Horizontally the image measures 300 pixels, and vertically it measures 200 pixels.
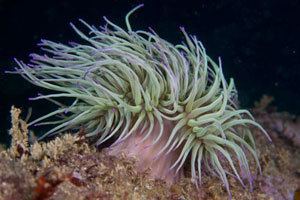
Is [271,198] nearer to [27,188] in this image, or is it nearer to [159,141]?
[159,141]

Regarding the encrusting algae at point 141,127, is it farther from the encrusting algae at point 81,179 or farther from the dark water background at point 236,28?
the dark water background at point 236,28

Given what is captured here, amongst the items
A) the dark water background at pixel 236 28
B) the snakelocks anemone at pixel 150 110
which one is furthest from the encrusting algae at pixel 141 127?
the dark water background at pixel 236 28

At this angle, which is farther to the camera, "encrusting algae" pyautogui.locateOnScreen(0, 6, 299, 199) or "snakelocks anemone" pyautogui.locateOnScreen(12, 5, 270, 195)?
"snakelocks anemone" pyautogui.locateOnScreen(12, 5, 270, 195)

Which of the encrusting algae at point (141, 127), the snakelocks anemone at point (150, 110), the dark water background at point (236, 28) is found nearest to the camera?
the encrusting algae at point (141, 127)

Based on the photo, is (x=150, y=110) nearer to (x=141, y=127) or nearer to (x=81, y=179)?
(x=141, y=127)

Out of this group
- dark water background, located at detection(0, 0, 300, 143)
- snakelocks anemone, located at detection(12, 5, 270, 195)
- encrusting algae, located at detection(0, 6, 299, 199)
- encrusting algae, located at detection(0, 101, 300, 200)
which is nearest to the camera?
encrusting algae, located at detection(0, 101, 300, 200)

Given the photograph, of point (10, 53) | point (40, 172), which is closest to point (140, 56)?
point (40, 172)

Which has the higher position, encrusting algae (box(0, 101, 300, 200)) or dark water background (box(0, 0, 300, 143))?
dark water background (box(0, 0, 300, 143))

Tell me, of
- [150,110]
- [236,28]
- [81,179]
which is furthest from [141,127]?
[236,28]

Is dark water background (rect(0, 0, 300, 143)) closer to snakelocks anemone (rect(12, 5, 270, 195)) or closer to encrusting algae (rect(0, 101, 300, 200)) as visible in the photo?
snakelocks anemone (rect(12, 5, 270, 195))

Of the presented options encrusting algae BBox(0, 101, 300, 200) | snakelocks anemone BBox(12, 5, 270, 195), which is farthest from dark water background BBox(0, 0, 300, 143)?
encrusting algae BBox(0, 101, 300, 200)

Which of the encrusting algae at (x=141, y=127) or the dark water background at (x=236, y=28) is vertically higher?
the dark water background at (x=236, y=28)
